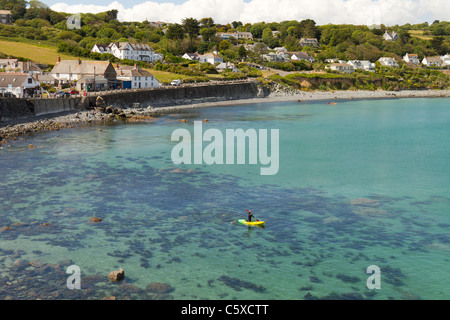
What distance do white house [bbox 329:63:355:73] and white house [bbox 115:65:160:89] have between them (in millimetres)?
89623

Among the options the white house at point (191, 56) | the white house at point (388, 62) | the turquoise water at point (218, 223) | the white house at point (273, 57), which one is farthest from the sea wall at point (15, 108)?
the white house at point (388, 62)

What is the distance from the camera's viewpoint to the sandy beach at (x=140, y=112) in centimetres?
5978

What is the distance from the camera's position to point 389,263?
2453 cm

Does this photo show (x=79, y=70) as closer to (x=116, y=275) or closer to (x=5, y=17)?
(x=116, y=275)

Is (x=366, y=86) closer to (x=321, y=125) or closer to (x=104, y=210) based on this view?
(x=321, y=125)

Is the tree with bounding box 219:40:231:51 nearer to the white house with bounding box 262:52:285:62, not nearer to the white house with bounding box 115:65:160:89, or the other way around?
the white house with bounding box 262:52:285:62

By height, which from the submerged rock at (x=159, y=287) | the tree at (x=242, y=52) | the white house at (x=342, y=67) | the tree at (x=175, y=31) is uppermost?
the tree at (x=175, y=31)

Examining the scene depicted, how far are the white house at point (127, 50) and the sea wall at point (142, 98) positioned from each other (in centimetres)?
3548

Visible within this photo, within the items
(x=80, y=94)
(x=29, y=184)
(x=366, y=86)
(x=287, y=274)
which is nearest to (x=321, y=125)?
(x=80, y=94)

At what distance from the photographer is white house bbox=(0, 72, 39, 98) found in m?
71.3

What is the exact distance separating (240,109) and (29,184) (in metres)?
66.9

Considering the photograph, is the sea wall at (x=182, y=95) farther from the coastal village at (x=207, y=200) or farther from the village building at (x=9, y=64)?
the village building at (x=9, y=64)

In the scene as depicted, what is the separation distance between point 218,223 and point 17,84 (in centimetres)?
5497

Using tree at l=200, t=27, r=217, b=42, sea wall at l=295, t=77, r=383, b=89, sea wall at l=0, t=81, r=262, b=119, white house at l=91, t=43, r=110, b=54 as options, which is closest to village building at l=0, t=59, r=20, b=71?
sea wall at l=0, t=81, r=262, b=119
